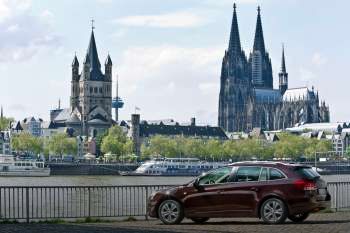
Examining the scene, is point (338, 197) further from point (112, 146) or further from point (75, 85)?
point (75, 85)

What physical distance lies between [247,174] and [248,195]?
49 centimetres

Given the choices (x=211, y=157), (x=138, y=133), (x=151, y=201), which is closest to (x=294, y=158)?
(x=211, y=157)

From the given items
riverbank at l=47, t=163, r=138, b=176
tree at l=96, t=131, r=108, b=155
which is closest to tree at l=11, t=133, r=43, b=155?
tree at l=96, t=131, r=108, b=155

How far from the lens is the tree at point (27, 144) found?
155875 millimetres

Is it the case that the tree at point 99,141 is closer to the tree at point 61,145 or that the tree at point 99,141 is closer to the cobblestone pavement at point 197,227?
the tree at point 61,145

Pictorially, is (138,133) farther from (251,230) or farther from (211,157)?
(251,230)

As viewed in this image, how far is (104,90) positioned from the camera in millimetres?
194750

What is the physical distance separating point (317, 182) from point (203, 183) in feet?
7.99

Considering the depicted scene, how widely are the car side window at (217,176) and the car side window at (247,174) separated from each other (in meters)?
0.23

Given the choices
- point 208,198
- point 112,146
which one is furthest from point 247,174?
point 112,146

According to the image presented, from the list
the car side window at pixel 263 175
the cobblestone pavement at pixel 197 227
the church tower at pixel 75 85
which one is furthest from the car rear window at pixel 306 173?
the church tower at pixel 75 85

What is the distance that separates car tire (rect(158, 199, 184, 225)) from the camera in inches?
750

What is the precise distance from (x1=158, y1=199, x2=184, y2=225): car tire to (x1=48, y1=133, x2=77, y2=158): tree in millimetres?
140242

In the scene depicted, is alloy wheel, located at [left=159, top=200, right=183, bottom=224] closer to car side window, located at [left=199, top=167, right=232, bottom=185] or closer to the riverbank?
car side window, located at [left=199, top=167, right=232, bottom=185]
